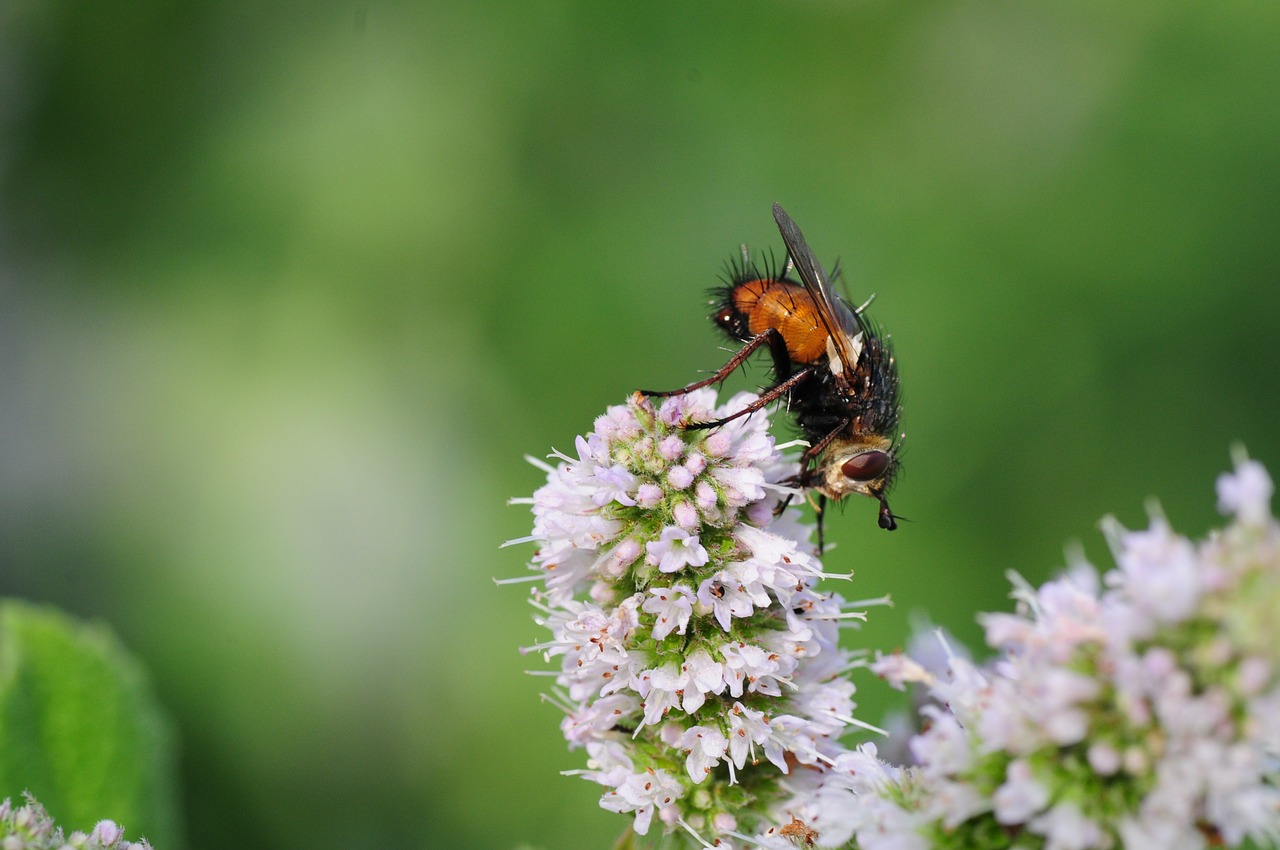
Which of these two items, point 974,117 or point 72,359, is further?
point 72,359

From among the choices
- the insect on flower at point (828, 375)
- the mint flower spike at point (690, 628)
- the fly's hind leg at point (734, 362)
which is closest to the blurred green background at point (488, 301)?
the insect on flower at point (828, 375)

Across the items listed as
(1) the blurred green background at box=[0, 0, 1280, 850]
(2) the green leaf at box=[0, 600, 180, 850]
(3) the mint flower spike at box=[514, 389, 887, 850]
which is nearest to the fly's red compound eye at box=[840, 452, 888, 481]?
(3) the mint flower spike at box=[514, 389, 887, 850]

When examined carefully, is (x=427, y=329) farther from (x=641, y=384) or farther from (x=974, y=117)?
(x=974, y=117)

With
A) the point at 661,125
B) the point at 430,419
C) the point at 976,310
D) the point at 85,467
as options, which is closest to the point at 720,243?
the point at 661,125

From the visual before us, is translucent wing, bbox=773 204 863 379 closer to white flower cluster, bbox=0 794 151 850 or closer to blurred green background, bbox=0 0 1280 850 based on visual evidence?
white flower cluster, bbox=0 794 151 850

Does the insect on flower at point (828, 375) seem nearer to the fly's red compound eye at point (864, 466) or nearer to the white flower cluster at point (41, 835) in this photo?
the fly's red compound eye at point (864, 466)

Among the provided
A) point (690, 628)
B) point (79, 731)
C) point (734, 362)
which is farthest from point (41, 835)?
point (734, 362)

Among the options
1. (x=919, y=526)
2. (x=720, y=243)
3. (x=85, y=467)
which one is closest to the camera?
(x=919, y=526)
